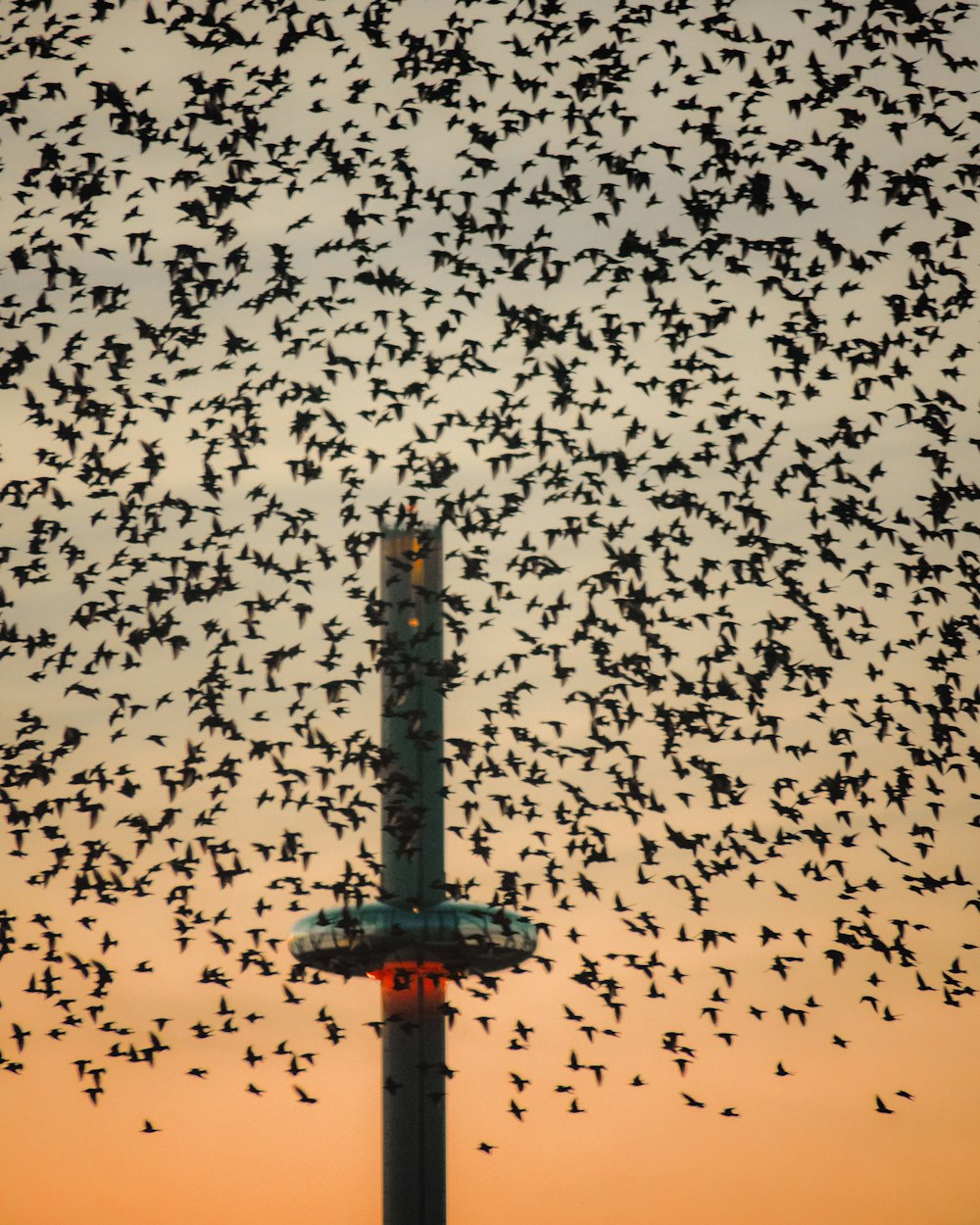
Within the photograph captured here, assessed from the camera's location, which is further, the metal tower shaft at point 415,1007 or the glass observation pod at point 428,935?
the metal tower shaft at point 415,1007

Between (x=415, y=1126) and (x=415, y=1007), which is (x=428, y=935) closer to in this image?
(x=415, y=1007)

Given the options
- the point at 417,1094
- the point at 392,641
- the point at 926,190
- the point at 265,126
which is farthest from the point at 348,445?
the point at 417,1094

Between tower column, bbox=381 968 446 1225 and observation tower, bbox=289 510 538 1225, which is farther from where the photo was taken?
tower column, bbox=381 968 446 1225

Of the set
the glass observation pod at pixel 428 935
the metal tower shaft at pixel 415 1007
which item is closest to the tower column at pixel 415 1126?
the metal tower shaft at pixel 415 1007

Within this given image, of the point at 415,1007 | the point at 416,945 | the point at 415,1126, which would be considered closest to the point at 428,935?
the point at 416,945

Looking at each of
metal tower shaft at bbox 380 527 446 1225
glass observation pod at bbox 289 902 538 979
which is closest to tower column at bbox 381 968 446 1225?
metal tower shaft at bbox 380 527 446 1225

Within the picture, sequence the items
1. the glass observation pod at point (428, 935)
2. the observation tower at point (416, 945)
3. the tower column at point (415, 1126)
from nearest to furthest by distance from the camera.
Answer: the glass observation pod at point (428, 935), the observation tower at point (416, 945), the tower column at point (415, 1126)

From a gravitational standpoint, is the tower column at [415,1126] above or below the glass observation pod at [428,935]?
below

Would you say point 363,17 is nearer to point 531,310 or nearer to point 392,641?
point 531,310

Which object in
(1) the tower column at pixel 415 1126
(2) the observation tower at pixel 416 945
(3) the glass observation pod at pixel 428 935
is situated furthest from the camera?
(1) the tower column at pixel 415 1126

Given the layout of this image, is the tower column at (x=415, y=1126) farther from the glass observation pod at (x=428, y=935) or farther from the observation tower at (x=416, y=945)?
the glass observation pod at (x=428, y=935)

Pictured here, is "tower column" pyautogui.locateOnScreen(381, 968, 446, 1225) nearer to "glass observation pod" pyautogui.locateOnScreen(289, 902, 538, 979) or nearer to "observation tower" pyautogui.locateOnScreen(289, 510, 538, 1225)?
"observation tower" pyautogui.locateOnScreen(289, 510, 538, 1225)
